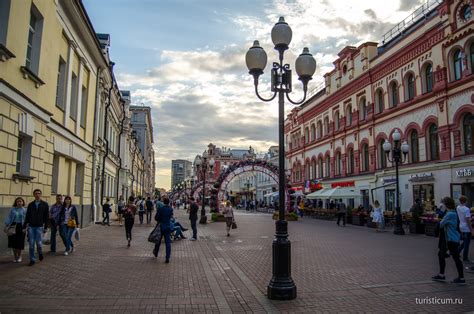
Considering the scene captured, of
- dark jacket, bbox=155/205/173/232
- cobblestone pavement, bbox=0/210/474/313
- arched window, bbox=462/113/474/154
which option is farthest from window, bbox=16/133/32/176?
arched window, bbox=462/113/474/154

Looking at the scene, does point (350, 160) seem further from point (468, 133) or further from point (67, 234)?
point (67, 234)

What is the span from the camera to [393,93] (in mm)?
29922

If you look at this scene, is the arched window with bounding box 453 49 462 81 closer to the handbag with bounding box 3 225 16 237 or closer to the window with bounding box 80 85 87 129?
the window with bounding box 80 85 87 129

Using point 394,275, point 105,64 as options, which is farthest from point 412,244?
point 105,64

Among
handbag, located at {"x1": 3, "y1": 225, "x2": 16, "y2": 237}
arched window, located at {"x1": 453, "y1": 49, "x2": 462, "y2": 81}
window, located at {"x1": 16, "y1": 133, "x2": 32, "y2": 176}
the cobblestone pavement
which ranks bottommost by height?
the cobblestone pavement

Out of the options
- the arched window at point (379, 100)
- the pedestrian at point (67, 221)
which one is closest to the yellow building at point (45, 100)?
the pedestrian at point (67, 221)

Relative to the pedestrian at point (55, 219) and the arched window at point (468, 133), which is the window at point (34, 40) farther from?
the arched window at point (468, 133)

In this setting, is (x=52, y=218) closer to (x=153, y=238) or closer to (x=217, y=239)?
(x=153, y=238)

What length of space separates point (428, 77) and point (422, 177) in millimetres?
6553

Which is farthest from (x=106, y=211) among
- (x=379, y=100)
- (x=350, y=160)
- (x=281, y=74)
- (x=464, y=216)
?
(x=350, y=160)

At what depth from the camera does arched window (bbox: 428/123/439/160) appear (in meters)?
24.6

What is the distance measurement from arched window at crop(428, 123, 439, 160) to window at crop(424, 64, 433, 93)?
237 cm

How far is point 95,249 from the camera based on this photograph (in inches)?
497

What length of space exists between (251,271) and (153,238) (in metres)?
3.06
